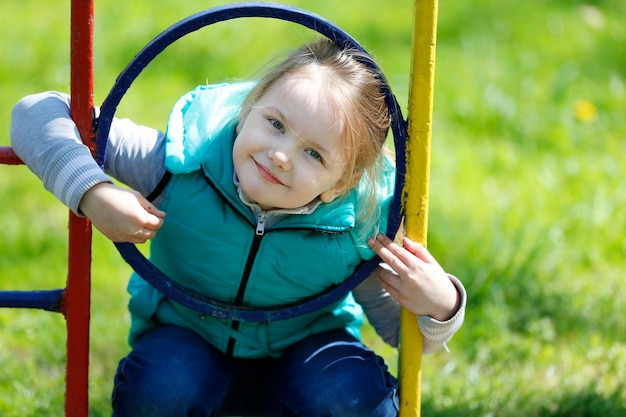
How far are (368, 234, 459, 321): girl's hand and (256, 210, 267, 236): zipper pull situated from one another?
0.23 metres

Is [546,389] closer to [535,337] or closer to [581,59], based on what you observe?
[535,337]

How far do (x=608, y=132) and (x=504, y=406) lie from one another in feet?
6.48

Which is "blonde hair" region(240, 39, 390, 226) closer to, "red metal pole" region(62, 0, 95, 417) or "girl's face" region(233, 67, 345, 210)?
"girl's face" region(233, 67, 345, 210)

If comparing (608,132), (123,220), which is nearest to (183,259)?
(123,220)

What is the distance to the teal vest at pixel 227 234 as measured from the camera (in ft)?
6.85

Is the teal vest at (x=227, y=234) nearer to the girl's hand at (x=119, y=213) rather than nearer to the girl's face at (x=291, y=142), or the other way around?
the girl's face at (x=291, y=142)

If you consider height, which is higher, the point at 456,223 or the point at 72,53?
the point at 72,53

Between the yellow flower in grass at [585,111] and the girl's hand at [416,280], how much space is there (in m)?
2.40

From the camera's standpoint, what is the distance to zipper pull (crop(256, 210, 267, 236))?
2.08 meters

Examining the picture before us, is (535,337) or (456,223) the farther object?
(456,223)

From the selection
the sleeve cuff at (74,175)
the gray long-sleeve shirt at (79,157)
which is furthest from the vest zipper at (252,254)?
the sleeve cuff at (74,175)

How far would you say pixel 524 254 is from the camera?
130 inches

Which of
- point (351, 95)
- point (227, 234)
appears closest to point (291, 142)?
point (351, 95)

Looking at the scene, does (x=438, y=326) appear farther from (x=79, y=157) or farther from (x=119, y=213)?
(x=79, y=157)
